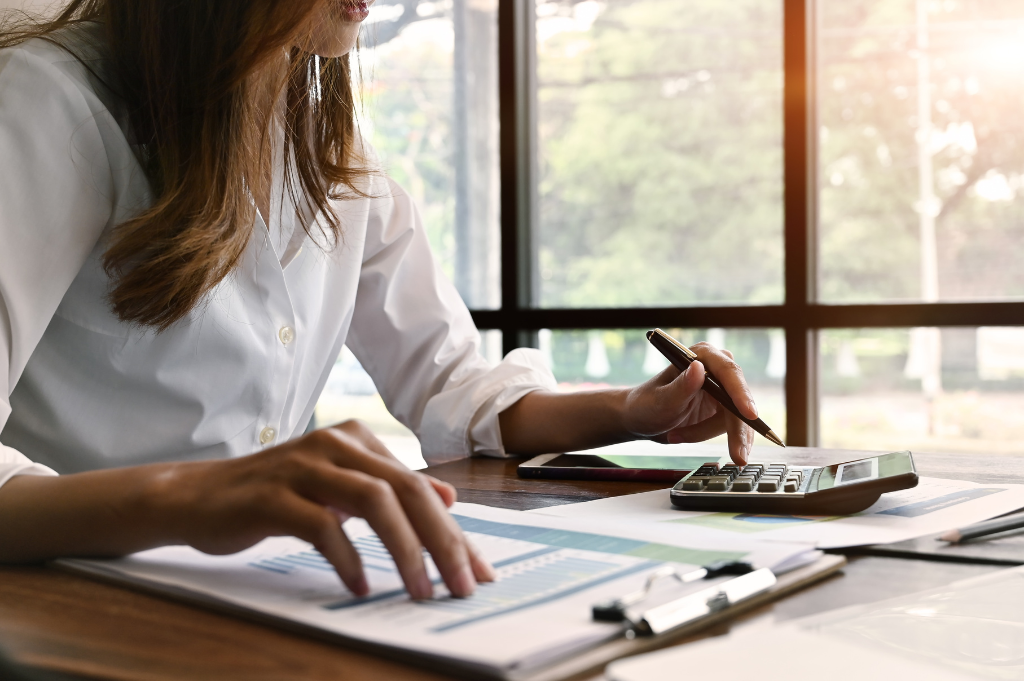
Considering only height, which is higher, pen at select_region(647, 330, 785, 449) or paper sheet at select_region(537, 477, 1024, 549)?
pen at select_region(647, 330, 785, 449)

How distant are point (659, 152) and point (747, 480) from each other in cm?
196

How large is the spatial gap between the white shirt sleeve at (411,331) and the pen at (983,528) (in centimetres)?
63

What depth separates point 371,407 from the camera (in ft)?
9.44

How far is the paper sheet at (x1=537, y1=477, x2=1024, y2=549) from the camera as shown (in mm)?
610

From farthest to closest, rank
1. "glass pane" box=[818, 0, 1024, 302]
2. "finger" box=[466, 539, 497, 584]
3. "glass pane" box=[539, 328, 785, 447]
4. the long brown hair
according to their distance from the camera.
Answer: "glass pane" box=[539, 328, 785, 447] → "glass pane" box=[818, 0, 1024, 302] → the long brown hair → "finger" box=[466, 539, 497, 584]

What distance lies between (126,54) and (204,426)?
0.40 meters

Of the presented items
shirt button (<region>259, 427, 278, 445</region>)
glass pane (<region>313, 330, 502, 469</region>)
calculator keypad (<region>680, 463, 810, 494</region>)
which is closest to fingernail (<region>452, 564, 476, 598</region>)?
calculator keypad (<region>680, 463, 810, 494</region>)

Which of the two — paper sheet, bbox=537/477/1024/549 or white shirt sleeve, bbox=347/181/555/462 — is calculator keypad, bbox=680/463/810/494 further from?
white shirt sleeve, bbox=347/181/555/462

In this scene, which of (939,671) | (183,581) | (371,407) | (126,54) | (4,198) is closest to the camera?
(939,671)

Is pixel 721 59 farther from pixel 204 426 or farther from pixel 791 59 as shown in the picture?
pixel 204 426

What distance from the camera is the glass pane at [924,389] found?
2238mm

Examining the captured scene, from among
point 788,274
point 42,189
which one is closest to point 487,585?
point 42,189

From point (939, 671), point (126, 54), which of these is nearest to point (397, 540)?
point (939, 671)

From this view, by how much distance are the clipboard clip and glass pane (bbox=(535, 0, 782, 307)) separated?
205 centimetres
